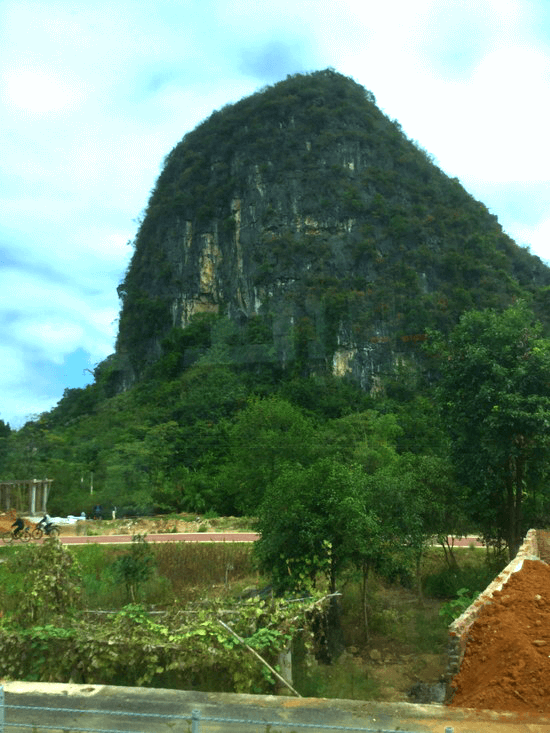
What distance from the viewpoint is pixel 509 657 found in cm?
591

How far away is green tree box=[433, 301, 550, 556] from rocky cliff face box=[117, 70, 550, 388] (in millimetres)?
35421

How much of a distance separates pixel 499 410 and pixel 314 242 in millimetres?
45000

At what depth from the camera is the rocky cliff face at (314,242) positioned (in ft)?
169

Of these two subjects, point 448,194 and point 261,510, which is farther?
point 448,194

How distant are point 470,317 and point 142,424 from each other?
32.3 meters

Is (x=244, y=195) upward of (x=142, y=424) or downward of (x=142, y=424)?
upward

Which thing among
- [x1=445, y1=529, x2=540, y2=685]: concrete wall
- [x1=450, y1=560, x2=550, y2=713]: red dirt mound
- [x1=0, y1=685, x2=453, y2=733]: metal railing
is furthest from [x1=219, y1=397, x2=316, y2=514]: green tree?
[x1=0, y1=685, x2=453, y2=733]: metal railing

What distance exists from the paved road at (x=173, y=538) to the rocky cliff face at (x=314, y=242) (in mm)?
27547

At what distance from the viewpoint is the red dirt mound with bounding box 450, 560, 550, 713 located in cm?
547

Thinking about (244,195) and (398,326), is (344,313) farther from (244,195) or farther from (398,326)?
(244,195)

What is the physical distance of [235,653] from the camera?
714 centimetres

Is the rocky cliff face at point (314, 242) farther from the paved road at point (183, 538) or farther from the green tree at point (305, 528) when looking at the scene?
the green tree at point (305, 528)

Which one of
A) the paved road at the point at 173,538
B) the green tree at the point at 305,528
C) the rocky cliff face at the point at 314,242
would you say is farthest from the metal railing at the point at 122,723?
the rocky cliff face at the point at 314,242

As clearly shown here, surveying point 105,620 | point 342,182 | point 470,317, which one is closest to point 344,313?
point 342,182
